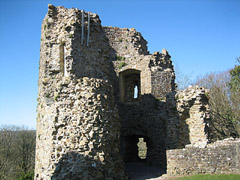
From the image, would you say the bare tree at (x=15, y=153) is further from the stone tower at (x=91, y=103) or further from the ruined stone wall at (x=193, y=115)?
the ruined stone wall at (x=193, y=115)

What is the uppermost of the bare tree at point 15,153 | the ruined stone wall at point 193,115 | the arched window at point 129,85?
the arched window at point 129,85

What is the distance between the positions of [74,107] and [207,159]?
467 centimetres

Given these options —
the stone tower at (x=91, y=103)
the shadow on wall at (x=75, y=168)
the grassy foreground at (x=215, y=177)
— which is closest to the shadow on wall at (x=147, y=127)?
the stone tower at (x=91, y=103)

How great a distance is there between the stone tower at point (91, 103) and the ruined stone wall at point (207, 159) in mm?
2031

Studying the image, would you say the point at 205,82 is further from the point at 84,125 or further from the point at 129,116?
the point at 84,125

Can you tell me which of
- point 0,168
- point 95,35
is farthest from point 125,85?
point 0,168

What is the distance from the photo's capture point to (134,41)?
14578 millimetres

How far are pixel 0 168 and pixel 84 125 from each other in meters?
13.3

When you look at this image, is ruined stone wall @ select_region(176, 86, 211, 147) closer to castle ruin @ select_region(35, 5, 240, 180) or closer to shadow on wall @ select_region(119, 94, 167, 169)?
castle ruin @ select_region(35, 5, 240, 180)

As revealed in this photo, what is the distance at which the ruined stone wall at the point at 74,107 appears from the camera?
7254 mm

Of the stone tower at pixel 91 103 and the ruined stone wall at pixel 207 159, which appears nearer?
the stone tower at pixel 91 103

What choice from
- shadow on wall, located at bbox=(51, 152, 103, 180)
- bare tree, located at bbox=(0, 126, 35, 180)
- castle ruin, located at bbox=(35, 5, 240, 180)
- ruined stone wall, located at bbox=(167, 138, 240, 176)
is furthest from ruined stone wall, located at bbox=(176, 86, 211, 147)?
bare tree, located at bbox=(0, 126, 35, 180)

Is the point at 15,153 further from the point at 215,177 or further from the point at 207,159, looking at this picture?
the point at 215,177

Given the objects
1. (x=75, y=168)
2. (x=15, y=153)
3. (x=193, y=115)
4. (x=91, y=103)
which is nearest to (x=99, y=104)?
(x=91, y=103)
